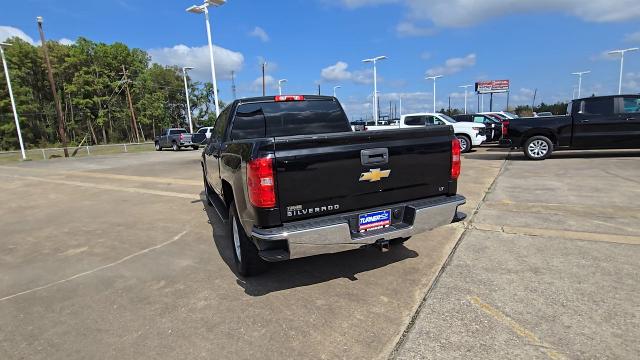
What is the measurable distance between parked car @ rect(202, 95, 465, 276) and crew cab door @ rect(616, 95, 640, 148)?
1055 cm

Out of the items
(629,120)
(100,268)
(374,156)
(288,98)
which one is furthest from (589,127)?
(100,268)

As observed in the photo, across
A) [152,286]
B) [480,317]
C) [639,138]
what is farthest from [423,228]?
[639,138]

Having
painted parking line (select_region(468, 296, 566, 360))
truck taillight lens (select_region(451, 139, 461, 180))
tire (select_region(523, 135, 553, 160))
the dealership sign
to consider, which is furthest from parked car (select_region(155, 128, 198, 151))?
the dealership sign

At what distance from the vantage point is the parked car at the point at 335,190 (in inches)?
118

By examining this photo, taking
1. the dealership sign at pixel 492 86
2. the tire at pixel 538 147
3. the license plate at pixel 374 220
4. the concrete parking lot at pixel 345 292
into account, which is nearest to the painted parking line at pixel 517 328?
the concrete parking lot at pixel 345 292

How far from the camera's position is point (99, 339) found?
2.91 meters

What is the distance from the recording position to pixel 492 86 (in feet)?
241

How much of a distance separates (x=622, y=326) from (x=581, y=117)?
10669 millimetres

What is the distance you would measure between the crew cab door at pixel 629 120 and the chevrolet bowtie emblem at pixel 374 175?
1138cm

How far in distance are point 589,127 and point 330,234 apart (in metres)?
11.6

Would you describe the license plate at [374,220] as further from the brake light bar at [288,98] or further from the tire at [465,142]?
the tire at [465,142]

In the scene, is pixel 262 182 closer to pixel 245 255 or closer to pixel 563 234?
pixel 245 255

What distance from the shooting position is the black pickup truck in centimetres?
1095

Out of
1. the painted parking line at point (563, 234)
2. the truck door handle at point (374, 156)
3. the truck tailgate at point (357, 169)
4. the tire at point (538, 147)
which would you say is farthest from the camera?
the tire at point (538, 147)
